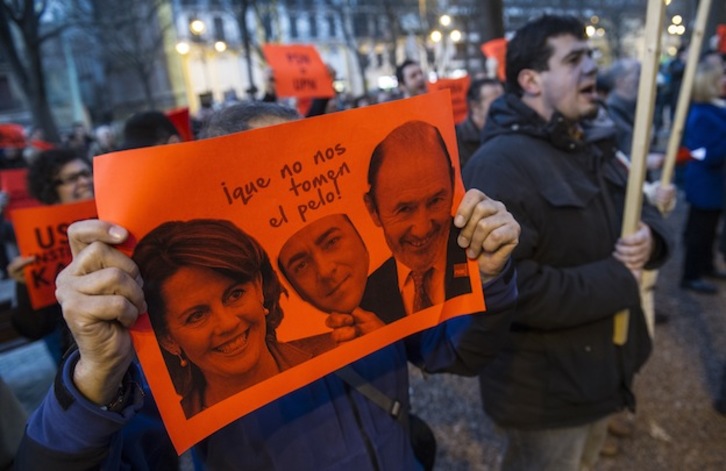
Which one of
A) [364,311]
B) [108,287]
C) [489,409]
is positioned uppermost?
[108,287]

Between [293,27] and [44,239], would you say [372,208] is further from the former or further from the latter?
[293,27]

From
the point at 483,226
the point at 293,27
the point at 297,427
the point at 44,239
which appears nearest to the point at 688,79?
the point at 483,226

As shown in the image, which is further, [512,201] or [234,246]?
[512,201]

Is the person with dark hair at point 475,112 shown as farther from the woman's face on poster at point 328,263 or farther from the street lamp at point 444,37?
the street lamp at point 444,37

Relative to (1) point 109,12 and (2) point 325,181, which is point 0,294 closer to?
(2) point 325,181

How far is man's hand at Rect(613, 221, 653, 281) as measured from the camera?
1.94 m

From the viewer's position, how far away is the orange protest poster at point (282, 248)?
0.88 m

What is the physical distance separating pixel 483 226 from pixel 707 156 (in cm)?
469

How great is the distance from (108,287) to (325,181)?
44 centimetres

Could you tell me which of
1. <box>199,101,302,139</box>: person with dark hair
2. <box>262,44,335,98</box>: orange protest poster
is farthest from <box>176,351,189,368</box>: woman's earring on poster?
<box>262,44,335,98</box>: orange protest poster

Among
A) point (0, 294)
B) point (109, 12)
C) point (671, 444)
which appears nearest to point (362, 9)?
point (109, 12)

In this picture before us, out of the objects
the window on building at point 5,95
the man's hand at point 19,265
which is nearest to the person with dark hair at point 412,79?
the man's hand at point 19,265

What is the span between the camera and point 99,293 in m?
0.84

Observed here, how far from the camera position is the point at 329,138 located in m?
1.01
